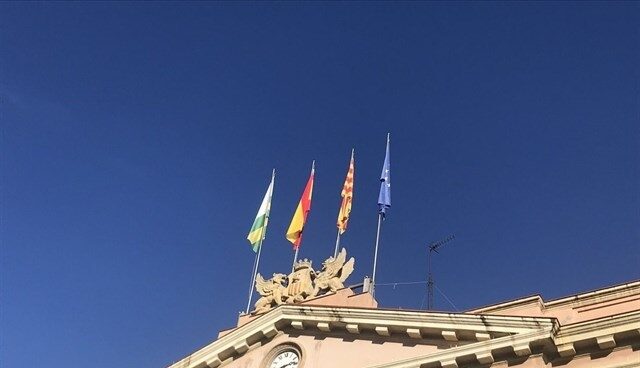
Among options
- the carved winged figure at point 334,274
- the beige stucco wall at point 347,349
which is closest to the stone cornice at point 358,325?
the beige stucco wall at point 347,349

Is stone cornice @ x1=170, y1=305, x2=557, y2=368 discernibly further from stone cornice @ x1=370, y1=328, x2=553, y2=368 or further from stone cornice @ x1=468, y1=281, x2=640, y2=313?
stone cornice @ x1=468, y1=281, x2=640, y2=313

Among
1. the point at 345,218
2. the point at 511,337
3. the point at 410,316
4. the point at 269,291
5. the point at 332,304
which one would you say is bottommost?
the point at 511,337

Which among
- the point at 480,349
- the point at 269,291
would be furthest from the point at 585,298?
the point at 269,291

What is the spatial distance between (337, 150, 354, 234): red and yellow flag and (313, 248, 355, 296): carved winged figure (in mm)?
2759

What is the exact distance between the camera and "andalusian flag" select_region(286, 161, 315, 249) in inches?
1148

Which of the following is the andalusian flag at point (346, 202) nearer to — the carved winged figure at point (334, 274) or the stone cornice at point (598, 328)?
the carved winged figure at point (334, 274)

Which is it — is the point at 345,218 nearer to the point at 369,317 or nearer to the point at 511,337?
the point at 369,317

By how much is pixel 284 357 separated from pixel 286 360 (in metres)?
0.15

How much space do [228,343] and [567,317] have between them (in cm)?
1051

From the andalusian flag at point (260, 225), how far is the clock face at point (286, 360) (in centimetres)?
718

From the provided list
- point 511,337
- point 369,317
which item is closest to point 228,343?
point 369,317

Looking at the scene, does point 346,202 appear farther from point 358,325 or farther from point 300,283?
point 358,325

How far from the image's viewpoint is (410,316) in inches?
823

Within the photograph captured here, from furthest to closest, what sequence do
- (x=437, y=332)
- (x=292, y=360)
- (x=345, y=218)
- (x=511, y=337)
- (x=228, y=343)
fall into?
(x=345, y=218), (x=228, y=343), (x=292, y=360), (x=437, y=332), (x=511, y=337)
